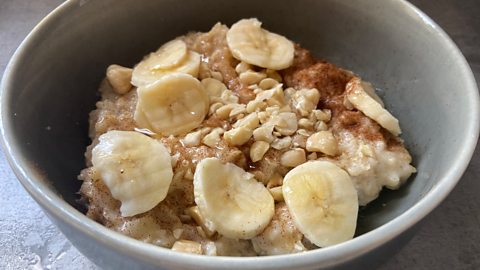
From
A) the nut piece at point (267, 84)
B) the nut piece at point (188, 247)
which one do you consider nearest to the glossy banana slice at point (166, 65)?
the nut piece at point (267, 84)

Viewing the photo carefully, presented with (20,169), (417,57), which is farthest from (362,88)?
(20,169)

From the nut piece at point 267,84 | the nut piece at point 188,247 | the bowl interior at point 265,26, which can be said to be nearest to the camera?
the nut piece at point 188,247

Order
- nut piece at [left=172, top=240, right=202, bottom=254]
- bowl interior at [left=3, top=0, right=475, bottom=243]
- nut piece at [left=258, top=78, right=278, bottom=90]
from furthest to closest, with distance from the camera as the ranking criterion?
nut piece at [left=258, top=78, right=278, bottom=90], bowl interior at [left=3, top=0, right=475, bottom=243], nut piece at [left=172, top=240, right=202, bottom=254]

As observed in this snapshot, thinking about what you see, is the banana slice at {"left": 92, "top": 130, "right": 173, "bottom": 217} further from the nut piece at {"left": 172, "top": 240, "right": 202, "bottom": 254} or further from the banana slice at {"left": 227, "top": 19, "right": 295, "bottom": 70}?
the banana slice at {"left": 227, "top": 19, "right": 295, "bottom": 70}

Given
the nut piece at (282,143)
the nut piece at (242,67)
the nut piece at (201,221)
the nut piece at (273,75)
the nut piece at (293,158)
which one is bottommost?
the nut piece at (201,221)

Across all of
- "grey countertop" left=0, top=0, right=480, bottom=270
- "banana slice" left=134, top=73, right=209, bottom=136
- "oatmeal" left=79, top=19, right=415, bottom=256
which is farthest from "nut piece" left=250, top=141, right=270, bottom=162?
"grey countertop" left=0, top=0, right=480, bottom=270

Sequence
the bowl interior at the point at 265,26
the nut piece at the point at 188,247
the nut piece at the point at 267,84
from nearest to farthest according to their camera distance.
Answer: the nut piece at the point at 188,247 < the bowl interior at the point at 265,26 < the nut piece at the point at 267,84

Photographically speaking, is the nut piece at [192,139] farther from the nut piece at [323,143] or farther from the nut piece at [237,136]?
the nut piece at [323,143]
